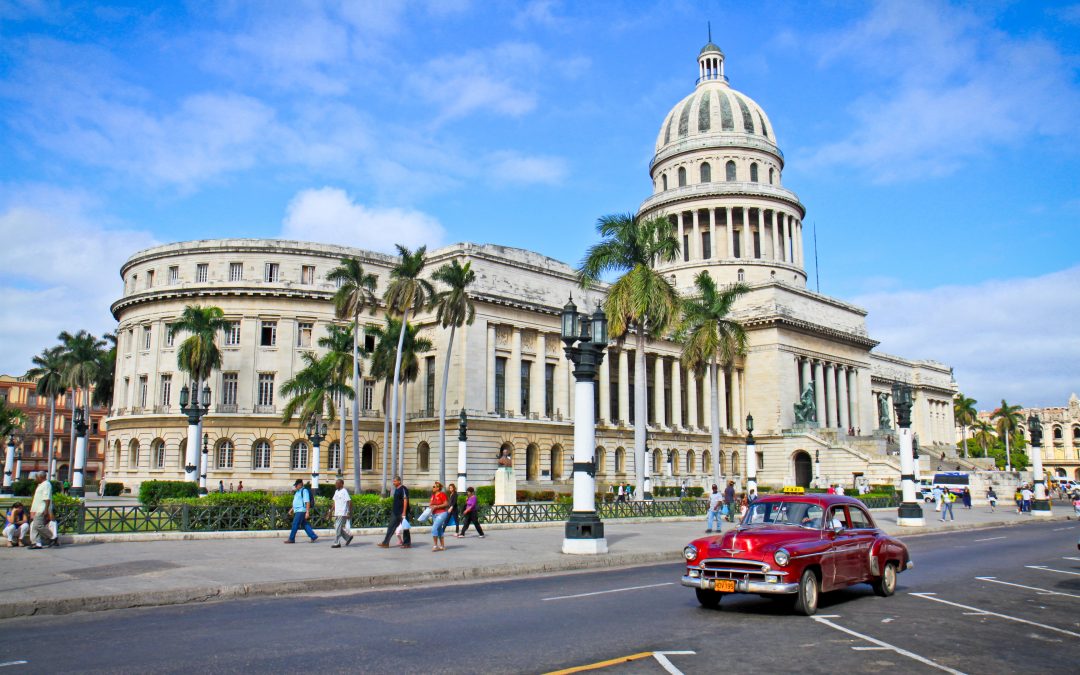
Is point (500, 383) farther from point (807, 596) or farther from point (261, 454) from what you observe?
point (807, 596)

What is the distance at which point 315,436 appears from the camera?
4766 cm

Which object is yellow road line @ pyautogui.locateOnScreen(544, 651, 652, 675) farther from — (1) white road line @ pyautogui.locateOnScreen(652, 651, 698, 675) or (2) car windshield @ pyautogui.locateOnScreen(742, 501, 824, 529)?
(2) car windshield @ pyautogui.locateOnScreen(742, 501, 824, 529)

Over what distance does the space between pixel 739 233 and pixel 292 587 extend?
79.7 m

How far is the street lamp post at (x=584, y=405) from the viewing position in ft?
69.7

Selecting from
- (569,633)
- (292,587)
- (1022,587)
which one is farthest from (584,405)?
(569,633)

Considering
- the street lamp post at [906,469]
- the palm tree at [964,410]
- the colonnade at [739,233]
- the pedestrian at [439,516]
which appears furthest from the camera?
the palm tree at [964,410]

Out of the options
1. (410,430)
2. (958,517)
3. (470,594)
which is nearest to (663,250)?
(958,517)

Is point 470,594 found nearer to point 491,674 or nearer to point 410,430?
point 491,674

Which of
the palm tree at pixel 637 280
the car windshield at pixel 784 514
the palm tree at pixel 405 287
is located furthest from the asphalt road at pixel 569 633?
the palm tree at pixel 405 287

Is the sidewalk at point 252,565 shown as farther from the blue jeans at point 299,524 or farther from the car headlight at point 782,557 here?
the car headlight at point 782,557

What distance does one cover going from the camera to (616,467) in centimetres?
6469

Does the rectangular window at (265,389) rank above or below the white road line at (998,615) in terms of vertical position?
above

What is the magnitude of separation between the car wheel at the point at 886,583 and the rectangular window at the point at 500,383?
44.6 metres

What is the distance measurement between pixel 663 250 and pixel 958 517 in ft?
65.5
